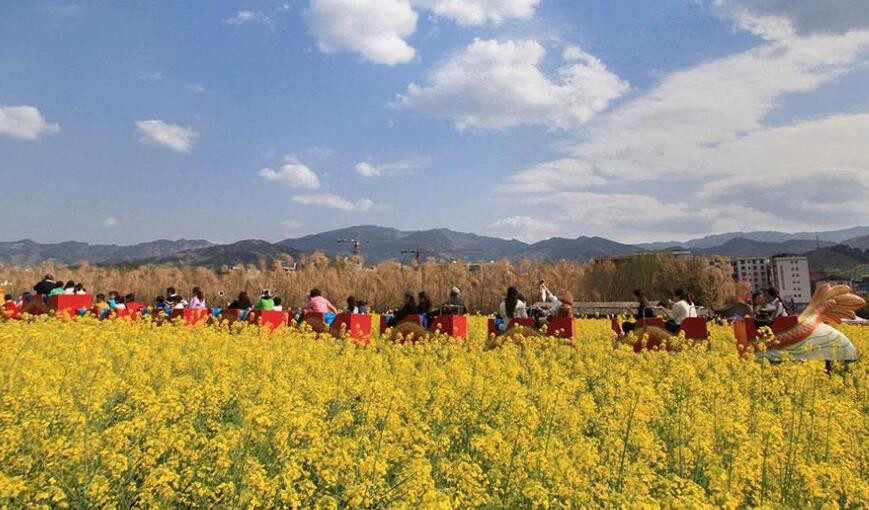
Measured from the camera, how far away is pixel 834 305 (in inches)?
428

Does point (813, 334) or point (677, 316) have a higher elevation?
point (677, 316)

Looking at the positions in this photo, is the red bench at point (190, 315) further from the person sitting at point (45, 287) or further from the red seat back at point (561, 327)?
the red seat back at point (561, 327)

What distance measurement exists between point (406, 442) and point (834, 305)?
948 centimetres

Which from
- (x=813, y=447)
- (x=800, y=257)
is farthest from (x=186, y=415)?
(x=800, y=257)

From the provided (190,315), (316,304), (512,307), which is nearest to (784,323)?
(512,307)

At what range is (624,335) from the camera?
12.9m

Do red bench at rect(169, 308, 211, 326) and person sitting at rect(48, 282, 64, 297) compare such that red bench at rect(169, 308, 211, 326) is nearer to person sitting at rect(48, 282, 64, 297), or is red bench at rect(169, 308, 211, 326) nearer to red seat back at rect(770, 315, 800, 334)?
person sitting at rect(48, 282, 64, 297)

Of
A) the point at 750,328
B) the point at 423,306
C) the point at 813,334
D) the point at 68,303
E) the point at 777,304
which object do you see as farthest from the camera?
the point at 68,303

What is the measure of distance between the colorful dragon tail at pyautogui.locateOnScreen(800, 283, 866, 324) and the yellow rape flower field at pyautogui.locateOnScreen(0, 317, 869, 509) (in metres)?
3.25

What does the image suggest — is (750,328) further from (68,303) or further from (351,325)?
(68,303)

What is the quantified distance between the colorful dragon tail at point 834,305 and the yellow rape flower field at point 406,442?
3.25m

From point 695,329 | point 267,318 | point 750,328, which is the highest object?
point 267,318

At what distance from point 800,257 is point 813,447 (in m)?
158

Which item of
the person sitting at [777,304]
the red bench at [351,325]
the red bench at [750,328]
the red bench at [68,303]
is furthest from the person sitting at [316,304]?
the person sitting at [777,304]
